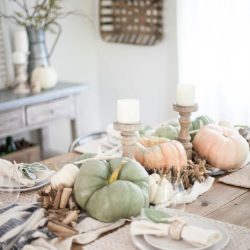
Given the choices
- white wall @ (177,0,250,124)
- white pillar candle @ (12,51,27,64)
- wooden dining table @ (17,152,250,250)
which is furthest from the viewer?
white pillar candle @ (12,51,27,64)

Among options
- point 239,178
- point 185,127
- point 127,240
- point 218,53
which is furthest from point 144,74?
point 127,240

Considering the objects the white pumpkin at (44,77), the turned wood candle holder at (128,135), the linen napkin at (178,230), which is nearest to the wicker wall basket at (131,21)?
the white pumpkin at (44,77)

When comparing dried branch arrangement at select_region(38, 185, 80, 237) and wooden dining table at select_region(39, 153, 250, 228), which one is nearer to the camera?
dried branch arrangement at select_region(38, 185, 80, 237)

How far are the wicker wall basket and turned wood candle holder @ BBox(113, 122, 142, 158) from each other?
1.93 meters

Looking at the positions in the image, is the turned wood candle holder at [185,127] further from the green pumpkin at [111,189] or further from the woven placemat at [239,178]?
the green pumpkin at [111,189]

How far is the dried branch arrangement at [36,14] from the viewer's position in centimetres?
305

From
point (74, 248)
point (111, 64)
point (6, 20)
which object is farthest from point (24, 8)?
point (74, 248)

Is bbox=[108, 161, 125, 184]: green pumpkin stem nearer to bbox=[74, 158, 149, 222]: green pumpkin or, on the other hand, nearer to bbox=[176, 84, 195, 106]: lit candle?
bbox=[74, 158, 149, 222]: green pumpkin

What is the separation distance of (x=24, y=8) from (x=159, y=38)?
96 cm

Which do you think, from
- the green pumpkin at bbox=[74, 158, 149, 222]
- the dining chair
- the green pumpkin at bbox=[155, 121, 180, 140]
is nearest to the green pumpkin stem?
the green pumpkin at bbox=[74, 158, 149, 222]

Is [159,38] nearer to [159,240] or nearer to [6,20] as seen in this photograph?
[6,20]

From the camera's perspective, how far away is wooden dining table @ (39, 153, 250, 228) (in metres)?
1.31

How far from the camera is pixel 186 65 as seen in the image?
122 inches

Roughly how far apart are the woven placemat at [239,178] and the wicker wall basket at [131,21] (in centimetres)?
181
